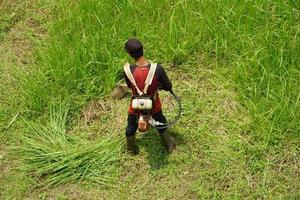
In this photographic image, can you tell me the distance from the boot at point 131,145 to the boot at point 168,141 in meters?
0.26

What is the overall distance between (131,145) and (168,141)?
0.34m

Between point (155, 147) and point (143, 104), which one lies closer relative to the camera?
point (143, 104)

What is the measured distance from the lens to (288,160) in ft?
14.6

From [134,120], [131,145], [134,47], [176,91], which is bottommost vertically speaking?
[131,145]

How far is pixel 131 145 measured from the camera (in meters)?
4.55

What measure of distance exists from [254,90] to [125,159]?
141cm

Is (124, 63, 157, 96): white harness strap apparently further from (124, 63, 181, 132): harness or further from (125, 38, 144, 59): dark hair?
(125, 38, 144, 59): dark hair

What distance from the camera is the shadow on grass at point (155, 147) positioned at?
457 cm

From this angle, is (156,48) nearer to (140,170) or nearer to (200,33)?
(200,33)

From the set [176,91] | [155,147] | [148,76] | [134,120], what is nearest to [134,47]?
[148,76]

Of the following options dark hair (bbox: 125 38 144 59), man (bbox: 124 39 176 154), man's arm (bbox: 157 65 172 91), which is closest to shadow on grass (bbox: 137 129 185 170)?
man (bbox: 124 39 176 154)

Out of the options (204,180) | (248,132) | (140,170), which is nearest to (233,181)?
(204,180)

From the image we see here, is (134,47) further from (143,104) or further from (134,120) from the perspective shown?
(134,120)

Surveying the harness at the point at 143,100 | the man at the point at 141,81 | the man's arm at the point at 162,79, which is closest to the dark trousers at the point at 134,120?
the man at the point at 141,81
